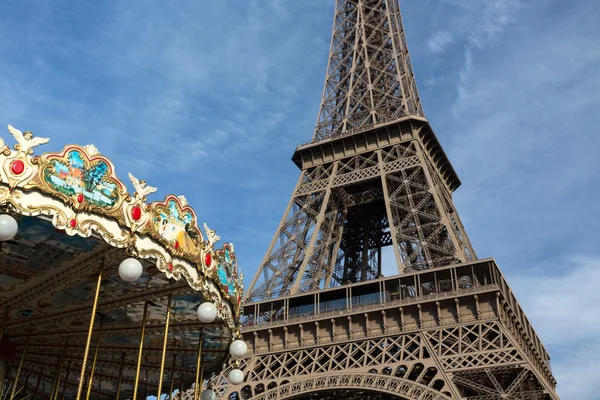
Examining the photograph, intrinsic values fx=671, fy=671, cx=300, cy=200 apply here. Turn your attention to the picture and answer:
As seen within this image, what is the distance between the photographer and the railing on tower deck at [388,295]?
85.1 ft

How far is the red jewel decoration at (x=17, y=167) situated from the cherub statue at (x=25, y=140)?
0.56 feet

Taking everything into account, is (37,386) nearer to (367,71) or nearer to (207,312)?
(207,312)

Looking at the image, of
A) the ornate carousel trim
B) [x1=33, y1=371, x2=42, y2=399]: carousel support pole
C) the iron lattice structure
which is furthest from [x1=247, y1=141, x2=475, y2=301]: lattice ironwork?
the ornate carousel trim

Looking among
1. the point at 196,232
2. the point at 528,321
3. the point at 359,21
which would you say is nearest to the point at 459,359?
the point at 528,321

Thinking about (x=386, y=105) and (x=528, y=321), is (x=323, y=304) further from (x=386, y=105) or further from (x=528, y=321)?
(x=386, y=105)

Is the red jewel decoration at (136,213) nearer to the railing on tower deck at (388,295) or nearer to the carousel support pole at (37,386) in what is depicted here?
the carousel support pole at (37,386)

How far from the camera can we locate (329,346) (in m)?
27.0

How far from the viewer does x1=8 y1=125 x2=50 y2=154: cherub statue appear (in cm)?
928

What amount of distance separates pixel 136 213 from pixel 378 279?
18.6 metres

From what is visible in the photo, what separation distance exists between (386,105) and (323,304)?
44.9ft

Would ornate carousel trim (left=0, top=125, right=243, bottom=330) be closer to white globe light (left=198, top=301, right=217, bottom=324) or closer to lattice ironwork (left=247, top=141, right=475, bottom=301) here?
white globe light (left=198, top=301, right=217, bottom=324)

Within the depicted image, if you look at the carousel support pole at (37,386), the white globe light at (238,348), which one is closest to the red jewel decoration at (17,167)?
the white globe light at (238,348)

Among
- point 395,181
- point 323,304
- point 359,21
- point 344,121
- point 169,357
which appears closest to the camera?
point 169,357

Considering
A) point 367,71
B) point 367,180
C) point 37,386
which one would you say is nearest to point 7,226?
point 37,386
